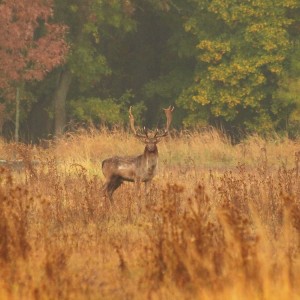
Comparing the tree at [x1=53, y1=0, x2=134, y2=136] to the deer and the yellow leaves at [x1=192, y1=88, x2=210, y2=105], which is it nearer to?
the yellow leaves at [x1=192, y1=88, x2=210, y2=105]

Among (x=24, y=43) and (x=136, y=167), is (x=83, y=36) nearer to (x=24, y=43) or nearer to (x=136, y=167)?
(x=24, y=43)

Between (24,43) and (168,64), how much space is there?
11.9 metres

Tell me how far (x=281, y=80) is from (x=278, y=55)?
36.1 inches

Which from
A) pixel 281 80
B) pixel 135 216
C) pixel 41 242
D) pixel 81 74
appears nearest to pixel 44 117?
pixel 81 74

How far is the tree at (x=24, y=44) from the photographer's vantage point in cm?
3397

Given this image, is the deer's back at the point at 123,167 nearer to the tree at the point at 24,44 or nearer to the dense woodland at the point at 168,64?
the tree at the point at 24,44

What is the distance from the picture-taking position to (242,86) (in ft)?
131

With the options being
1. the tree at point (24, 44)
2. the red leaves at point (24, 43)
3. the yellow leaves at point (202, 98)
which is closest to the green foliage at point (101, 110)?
the yellow leaves at point (202, 98)

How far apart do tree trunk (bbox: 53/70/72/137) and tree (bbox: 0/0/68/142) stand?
11.0 ft

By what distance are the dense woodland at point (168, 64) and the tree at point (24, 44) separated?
0.11ft

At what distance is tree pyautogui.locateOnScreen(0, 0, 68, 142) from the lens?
111 feet

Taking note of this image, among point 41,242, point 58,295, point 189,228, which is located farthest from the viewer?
point 41,242

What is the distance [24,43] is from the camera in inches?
1358

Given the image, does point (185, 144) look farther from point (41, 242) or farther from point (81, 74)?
point (41, 242)
